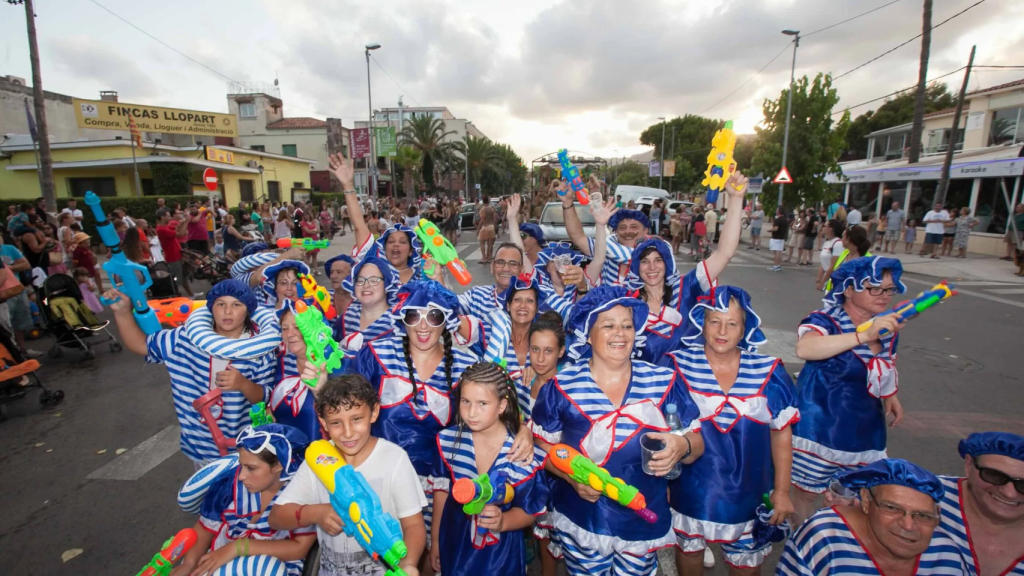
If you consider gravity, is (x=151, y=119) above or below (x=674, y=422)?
above

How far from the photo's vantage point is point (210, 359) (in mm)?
2928

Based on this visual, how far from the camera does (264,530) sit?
2.38m

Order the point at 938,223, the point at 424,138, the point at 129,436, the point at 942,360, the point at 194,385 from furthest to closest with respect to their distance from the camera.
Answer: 1. the point at 424,138
2. the point at 938,223
3. the point at 942,360
4. the point at 129,436
5. the point at 194,385

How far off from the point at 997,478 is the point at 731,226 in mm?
1979

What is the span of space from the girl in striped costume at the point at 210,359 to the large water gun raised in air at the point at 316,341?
0.37 metres

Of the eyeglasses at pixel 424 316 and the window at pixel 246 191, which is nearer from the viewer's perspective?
the eyeglasses at pixel 424 316

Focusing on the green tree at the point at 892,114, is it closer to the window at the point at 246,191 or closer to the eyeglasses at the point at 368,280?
the window at the point at 246,191

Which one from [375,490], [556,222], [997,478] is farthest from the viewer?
[556,222]

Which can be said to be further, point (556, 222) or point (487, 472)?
point (556, 222)

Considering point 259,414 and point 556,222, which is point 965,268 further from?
point 259,414

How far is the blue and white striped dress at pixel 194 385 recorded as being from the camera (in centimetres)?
294

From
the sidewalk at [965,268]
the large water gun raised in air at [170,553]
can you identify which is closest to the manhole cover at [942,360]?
the sidewalk at [965,268]

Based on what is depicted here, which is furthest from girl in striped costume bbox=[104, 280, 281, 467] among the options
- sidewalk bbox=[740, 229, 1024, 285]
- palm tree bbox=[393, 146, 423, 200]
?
palm tree bbox=[393, 146, 423, 200]

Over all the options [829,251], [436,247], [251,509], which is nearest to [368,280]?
[436,247]
